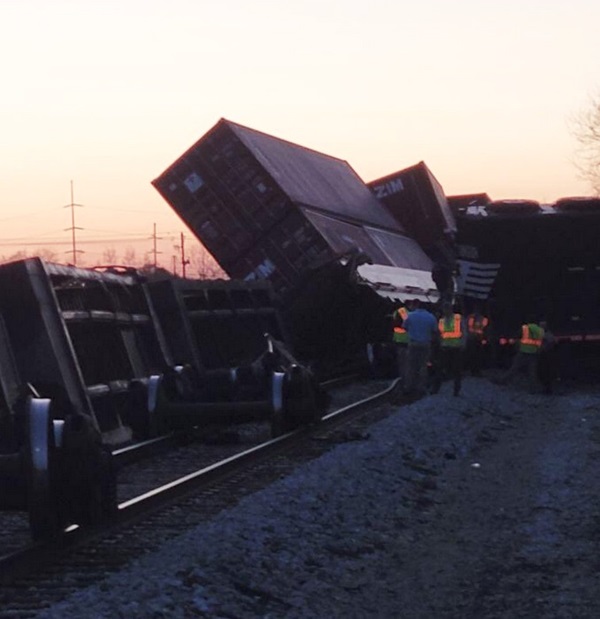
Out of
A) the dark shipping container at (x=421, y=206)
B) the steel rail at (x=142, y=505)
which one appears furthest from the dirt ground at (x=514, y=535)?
the dark shipping container at (x=421, y=206)

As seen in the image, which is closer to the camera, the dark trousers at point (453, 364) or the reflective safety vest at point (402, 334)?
the dark trousers at point (453, 364)

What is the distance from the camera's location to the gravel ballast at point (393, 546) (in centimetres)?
732

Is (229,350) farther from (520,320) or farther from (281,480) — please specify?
(281,480)

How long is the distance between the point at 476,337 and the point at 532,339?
2.00 metres

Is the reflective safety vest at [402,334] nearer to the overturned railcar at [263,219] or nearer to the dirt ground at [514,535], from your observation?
the overturned railcar at [263,219]

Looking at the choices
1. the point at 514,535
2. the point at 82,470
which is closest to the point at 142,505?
the point at 82,470

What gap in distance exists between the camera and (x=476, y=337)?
85.8 ft

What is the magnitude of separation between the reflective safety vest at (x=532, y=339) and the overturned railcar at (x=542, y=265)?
44.3 inches

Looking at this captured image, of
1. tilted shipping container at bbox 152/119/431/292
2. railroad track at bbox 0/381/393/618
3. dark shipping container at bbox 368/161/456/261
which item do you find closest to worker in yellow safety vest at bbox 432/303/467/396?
tilted shipping container at bbox 152/119/431/292

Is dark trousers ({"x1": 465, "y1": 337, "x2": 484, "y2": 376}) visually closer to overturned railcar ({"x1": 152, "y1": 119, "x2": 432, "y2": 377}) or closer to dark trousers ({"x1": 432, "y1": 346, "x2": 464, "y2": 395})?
overturned railcar ({"x1": 152, "y1": 119, "x2": 432, "y2": 377})

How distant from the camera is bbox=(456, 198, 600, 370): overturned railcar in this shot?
83.4ft

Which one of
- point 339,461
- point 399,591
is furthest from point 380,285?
point 399,591

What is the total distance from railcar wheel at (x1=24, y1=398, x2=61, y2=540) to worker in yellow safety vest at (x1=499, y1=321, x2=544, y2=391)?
16.7 meters

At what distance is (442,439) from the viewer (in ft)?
52.7
